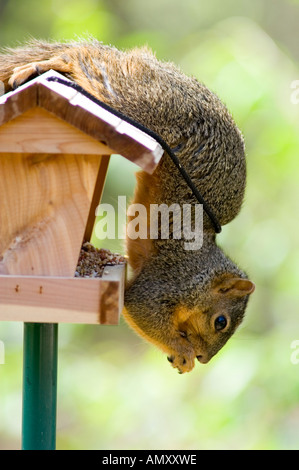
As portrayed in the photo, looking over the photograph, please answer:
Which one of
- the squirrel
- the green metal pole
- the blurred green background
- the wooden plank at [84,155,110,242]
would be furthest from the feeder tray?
the blurred green background

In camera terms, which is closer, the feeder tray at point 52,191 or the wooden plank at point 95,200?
the feeder tray at point 52,191

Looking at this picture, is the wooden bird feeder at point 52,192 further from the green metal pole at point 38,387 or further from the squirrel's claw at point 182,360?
the squirrel's claw at point 182,360

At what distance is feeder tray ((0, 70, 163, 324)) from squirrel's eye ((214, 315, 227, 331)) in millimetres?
782

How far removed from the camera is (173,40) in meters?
4.73

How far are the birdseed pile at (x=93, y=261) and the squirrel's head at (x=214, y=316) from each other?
40 centimetres

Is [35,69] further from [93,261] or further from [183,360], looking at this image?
[183,360]

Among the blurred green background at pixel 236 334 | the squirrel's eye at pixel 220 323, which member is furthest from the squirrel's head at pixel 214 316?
the blurred green background at pixel 236 334

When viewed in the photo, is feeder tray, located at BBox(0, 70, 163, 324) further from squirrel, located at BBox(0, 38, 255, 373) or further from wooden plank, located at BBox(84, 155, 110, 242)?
wooden plank, located at BBox(84, 155, 110, 242)

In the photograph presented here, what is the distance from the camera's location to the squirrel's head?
224cm

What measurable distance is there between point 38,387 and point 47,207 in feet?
1.43

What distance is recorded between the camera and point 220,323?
229 cm

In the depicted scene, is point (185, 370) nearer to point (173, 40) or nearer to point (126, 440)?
point (126, 440)

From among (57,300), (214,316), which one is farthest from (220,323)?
(57,300)

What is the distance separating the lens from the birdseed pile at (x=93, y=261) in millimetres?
1670
